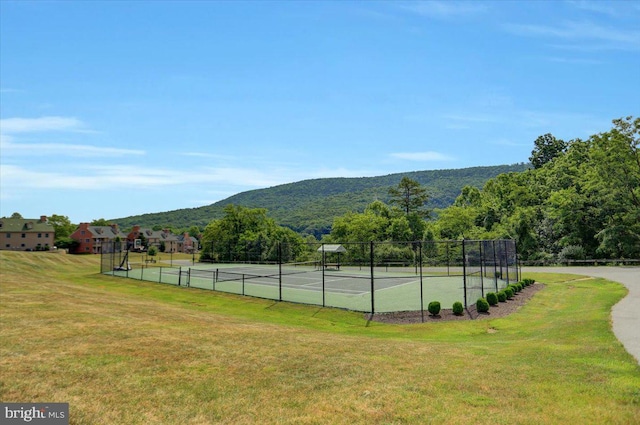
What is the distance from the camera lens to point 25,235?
270 ft

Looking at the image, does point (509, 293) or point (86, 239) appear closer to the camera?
point (509, 293)

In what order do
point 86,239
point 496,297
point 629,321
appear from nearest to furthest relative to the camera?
1. point 629,321
2. point 496,297
3. point 86,239

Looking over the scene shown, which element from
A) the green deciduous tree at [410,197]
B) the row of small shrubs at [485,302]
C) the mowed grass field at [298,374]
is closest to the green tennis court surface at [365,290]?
the row of small shrubs at [485,302]

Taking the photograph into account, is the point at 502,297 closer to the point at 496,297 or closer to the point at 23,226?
the point at 496,297

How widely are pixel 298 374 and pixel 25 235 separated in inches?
3729

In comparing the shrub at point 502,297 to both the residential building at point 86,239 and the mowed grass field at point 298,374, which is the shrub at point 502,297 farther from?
the residential building at point 86,239

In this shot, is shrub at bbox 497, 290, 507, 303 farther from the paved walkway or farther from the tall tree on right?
the tall tree on right

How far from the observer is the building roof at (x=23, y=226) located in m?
81.8

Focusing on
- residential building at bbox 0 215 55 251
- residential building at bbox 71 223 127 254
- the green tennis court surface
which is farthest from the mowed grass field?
residential building at bbox 71 223 127 254

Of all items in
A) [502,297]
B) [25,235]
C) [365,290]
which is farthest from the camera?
[25,235]

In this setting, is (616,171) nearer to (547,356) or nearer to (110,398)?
(547,356)

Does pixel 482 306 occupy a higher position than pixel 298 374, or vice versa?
pixel 298 374

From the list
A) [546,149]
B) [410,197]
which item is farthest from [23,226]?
[546,149]

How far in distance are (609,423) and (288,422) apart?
177 inches
